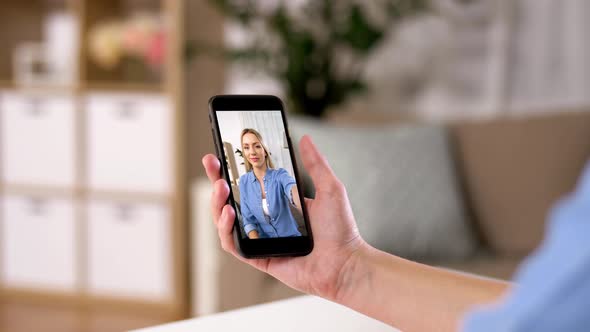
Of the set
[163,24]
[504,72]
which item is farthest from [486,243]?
[163,24]

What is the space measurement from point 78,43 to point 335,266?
2539 millimetres

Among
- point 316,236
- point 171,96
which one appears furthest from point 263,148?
point 171,96

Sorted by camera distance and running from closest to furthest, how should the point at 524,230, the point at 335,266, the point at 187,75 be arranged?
the point at 335,266 < the point at 524,230 < the point at 187,75

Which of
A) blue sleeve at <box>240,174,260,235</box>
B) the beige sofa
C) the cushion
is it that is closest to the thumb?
blue sleeve at <box>240,174,260,235</box>

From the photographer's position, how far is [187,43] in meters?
3.07

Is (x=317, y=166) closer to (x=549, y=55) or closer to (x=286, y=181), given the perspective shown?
(x=286, y=181)

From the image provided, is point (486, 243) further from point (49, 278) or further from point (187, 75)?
point (49, 278)

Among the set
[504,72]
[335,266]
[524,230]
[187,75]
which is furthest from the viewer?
[187,75]

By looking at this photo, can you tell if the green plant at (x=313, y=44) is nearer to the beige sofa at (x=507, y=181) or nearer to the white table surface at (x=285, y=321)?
the beige sofa at (x=507, y=181)

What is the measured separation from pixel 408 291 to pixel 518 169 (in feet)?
4.98

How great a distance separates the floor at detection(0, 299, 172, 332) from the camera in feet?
9.58

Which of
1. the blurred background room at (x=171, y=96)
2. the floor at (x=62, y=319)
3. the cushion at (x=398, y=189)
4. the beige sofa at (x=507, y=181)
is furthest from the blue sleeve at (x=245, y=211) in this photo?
the floor at (x=62, y=319)

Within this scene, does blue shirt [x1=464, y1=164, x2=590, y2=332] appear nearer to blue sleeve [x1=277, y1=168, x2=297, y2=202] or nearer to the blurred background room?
blue sleeve [x1=277, y1=168, x2=297, y2=202]

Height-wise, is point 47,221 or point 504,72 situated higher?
point 504,72
